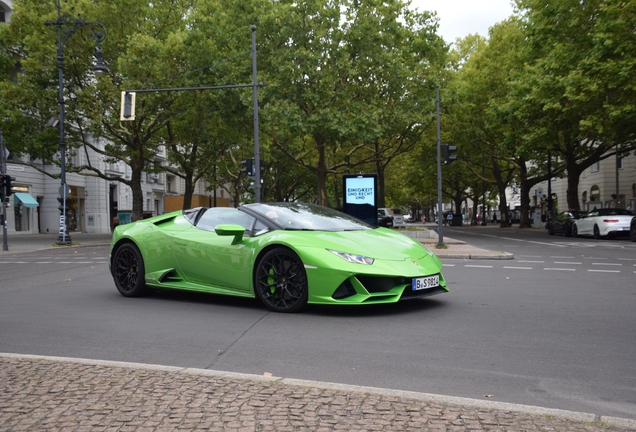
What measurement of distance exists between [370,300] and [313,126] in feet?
70.9

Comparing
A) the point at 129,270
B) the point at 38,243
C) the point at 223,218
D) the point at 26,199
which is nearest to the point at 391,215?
the point at 38,243

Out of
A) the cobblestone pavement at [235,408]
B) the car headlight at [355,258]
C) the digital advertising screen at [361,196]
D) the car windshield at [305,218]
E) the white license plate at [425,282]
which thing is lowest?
the cobblestone pavement at [235,408]

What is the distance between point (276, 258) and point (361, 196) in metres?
16.3

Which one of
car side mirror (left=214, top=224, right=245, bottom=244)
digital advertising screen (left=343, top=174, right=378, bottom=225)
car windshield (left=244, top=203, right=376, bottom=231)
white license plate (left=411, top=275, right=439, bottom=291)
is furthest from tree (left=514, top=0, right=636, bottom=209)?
car side mirror (left=214, top=224, right=245, bottom=244)

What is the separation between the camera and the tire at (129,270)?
7.98m

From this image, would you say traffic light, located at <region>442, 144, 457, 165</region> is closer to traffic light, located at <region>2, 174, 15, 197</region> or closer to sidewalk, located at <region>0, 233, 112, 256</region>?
sidewalk, located at <region>0, 233, 112, 256</region>

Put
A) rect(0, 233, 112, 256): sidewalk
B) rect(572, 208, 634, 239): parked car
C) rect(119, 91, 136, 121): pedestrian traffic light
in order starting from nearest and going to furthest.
Answer: rect(119, 91, 136, 121): pedestrian traffic light
rect(0, 233, 112, 256): sidewalk
rect(572, 208, 634, 239): parked car

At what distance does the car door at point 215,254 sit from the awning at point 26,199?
34.3 m

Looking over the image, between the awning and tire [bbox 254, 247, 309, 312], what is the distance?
3554 cm

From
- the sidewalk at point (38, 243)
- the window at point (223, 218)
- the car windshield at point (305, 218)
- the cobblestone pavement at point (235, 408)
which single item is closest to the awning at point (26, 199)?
the sidewalk at point (38, 243)

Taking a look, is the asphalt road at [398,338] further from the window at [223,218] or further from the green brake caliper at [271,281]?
the window at [223,218]

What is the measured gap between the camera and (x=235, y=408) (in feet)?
10.8

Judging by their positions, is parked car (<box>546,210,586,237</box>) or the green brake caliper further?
parked car (<box>546,210,586,237</box>)

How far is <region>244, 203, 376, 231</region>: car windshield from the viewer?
23.3ft
